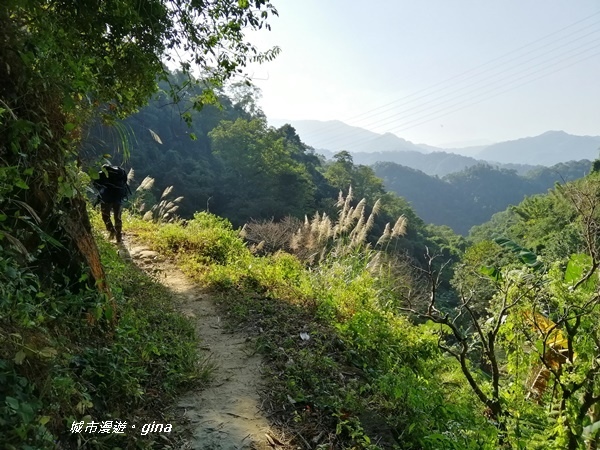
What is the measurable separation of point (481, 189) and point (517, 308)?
121352 mm

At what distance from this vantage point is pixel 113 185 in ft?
18.7

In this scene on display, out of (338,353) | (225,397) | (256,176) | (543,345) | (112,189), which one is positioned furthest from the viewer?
(256,176)

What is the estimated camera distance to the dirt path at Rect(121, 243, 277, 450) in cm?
229

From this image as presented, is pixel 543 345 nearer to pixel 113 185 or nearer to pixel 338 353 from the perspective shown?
pixel 338 353

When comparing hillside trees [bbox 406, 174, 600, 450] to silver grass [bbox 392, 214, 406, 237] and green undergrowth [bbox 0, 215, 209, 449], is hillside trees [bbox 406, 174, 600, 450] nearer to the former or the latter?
green undergrowth [bbox 0, 215, 209, 449]

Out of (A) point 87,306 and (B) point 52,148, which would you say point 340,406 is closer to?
(A) point 87,306

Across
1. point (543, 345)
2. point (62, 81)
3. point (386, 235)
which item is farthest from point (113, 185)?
point (543, 345)

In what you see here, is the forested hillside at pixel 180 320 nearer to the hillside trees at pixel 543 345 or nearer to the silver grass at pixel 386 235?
the hillside trees at pixel 543 345

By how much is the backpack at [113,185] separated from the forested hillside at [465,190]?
9821 cm

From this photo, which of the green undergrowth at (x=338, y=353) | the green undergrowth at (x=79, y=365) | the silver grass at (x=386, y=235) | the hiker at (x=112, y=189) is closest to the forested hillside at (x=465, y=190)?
the silver grass at (x=386, y=235)

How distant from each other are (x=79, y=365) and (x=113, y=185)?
4.12 metres

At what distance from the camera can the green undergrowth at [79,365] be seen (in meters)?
1.46

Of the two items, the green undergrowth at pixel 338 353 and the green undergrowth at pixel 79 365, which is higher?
the green undergrowth at pixel 79 365

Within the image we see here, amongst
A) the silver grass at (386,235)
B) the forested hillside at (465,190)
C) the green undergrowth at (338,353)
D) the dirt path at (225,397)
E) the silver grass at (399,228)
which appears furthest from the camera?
the forested hillside at (465,190)
